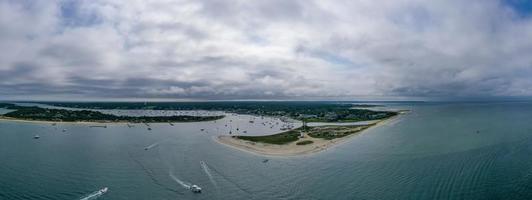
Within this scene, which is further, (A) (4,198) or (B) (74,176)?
(B) (74,176)

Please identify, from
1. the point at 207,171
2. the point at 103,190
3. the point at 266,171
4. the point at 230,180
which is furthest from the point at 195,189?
the point at 266,171

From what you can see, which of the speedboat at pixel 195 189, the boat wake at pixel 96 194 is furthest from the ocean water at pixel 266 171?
the speedboat at pixel 195 189

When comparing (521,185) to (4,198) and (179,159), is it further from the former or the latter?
(4,198)

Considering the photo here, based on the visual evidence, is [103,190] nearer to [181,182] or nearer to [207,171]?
[181,182]

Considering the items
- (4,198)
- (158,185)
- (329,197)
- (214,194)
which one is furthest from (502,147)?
(4,198)

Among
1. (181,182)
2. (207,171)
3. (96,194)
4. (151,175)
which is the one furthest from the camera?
(207,171)

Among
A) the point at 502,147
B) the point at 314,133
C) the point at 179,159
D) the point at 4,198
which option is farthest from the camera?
the point at 314,133

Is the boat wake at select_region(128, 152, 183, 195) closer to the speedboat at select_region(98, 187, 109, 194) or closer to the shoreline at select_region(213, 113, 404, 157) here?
the speedboat at select_region(98, 187, 109, 194)

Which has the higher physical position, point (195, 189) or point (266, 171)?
point (195, 189)
